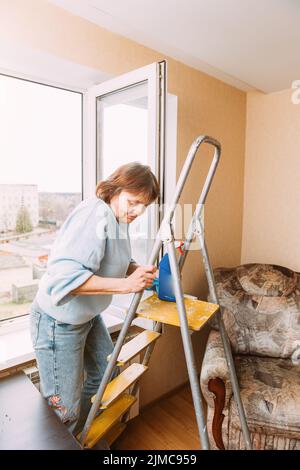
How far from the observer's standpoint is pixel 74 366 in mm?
1237

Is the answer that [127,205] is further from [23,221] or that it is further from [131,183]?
[23,221]

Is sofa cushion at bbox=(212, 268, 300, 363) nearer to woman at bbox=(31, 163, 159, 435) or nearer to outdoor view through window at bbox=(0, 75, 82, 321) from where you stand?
woman at bbox=(31, 163, 159, 435)

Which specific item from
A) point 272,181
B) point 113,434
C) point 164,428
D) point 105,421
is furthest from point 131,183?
point 272,181

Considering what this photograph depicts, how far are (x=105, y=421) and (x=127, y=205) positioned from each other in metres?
0.98

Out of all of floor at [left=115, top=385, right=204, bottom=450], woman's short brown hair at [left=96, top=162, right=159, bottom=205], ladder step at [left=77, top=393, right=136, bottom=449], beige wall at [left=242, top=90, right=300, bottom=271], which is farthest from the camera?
beige wall at [left=242, top=90, right=300, bottom=271]

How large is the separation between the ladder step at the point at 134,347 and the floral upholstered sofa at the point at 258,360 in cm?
39

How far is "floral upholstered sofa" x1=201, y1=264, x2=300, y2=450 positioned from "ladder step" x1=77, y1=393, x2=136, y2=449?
42 centimetres

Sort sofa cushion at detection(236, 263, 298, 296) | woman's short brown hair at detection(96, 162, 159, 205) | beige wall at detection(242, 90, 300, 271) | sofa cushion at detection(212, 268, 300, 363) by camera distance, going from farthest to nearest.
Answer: beige wall at detection(242, 90, 300, 271), sofa cushion at detection(236, 263, 298, 296), sofa cushion at detection(212, 268, 300, 363), woman's short brown hair at detection(96, 162, 159, 205)

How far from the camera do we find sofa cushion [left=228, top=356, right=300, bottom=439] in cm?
149

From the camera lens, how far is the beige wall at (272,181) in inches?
94.8

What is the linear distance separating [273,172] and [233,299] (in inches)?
44.7

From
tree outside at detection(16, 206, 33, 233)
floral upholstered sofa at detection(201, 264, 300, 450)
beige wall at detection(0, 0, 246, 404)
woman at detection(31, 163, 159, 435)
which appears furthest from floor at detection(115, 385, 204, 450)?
tree outside at detection(16, 206, 33, 233)

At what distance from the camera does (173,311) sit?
1213 mm
